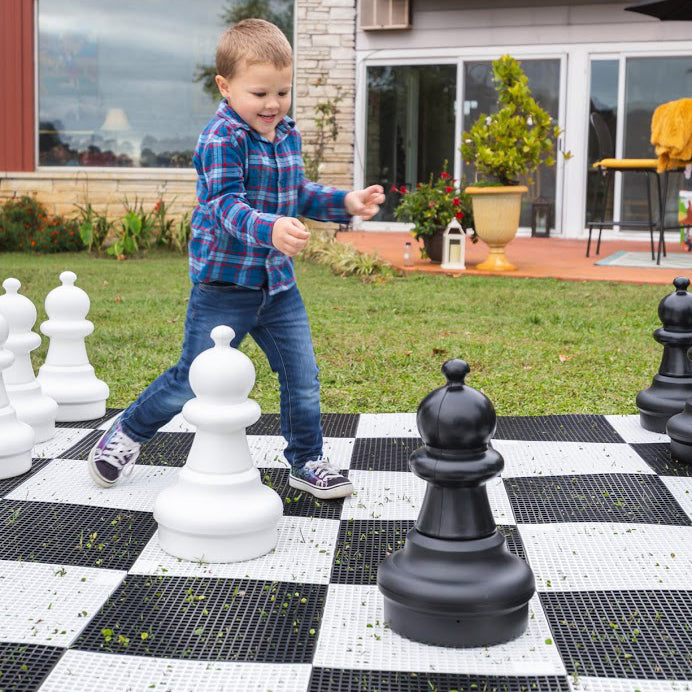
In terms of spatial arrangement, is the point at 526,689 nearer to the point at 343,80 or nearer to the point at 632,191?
the point at 632,191

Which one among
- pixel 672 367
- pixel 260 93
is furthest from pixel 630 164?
pixel 260 93

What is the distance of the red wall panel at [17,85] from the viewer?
12250 millimetres

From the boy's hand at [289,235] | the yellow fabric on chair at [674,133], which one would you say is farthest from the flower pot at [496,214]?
the boy's hand at [289,235]

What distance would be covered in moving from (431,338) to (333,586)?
3.10m

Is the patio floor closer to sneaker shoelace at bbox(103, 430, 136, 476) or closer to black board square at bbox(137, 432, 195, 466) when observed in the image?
black board square at bbox(137, 432, 195, 466)

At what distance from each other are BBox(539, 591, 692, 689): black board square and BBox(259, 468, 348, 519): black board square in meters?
0.69

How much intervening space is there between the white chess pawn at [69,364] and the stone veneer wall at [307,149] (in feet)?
29.0

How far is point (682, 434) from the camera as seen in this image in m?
2.74

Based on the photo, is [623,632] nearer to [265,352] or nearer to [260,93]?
[265,352]

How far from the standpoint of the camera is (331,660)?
1682mm

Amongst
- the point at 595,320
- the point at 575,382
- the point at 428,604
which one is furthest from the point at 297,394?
the point at 595,320

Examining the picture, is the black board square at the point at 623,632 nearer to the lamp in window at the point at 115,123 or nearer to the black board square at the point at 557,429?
the black board square at the point at 557,429

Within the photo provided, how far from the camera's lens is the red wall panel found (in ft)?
40.2

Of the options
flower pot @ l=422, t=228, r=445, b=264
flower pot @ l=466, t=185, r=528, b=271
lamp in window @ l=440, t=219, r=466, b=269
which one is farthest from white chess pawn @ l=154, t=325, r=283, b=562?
flower pot @ l=422, t=228, r=445, b=264
